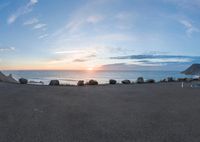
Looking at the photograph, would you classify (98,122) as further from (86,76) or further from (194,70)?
(86,76)

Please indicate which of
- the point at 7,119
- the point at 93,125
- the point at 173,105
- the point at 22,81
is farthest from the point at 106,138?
the point at 22,81

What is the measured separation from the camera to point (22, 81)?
16.2 metres

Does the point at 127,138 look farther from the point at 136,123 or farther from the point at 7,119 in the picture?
the point at 7,119

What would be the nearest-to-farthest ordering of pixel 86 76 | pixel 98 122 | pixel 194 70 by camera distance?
pixel 98 122 < pixel 194 70 < pixel 86 76

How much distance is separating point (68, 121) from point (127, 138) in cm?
167

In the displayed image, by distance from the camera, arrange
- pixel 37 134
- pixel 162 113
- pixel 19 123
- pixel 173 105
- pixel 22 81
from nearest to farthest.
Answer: pixel 37 134 < pixel 19 123 < pixel 162 113 < pixel 173 105 < pixel 22 81

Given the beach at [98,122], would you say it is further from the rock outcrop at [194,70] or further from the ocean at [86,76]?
the ocean at [86,76]

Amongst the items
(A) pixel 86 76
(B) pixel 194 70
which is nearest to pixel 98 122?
(B) pixel 194 70

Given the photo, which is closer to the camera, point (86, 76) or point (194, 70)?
point (194, 70)

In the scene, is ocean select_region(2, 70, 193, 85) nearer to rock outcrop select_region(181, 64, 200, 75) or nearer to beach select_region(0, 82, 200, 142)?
rock outcrop select_region(181, 64, 200, 75)

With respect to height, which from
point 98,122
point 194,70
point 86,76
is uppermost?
point 86,76

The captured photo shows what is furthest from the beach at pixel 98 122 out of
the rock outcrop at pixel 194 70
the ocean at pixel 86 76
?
the ocean at pixel 86 76

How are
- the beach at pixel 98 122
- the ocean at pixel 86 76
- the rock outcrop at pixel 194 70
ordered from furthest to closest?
the ocean at pixel 86 76 < the rock outcrop at pixel 194 70 < the beach at pixel 98 122

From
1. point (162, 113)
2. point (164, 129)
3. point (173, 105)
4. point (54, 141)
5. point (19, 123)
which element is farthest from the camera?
point (173, 105)
